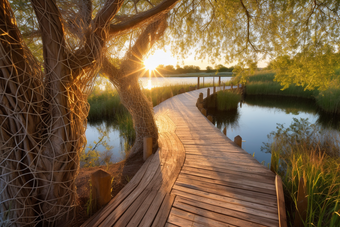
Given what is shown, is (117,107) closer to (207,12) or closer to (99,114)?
(99,114)

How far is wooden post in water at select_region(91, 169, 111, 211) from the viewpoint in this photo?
6.59 ft

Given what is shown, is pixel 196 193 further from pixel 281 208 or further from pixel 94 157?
pixel 94 157

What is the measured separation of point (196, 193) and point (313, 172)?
1.85 m

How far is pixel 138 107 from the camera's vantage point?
152 inches

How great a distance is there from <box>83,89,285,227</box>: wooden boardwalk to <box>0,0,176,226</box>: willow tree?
0.61m

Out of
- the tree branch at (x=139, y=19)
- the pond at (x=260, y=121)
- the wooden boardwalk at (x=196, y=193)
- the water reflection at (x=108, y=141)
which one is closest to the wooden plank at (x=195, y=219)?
the wooden boardwalk at (x=196, y=193)

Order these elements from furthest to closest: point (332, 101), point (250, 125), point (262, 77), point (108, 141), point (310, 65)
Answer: point (262, 77)
point (332, 101)
point (250, 125)
point (108, 141)
point (310, 65)

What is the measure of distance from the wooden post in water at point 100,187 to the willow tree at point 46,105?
0.74ft

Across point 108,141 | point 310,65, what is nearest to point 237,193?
point 310,65

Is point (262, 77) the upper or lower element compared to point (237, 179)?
upper

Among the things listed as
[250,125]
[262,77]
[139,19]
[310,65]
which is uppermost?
[139,19]

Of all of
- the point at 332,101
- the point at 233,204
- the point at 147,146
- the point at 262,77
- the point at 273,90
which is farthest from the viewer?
the point at 262,77

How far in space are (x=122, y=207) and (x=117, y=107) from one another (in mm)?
8604

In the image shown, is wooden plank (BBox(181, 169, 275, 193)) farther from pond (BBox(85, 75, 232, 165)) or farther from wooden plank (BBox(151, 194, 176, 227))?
pond (BBox(85, 75, 232, 165))
